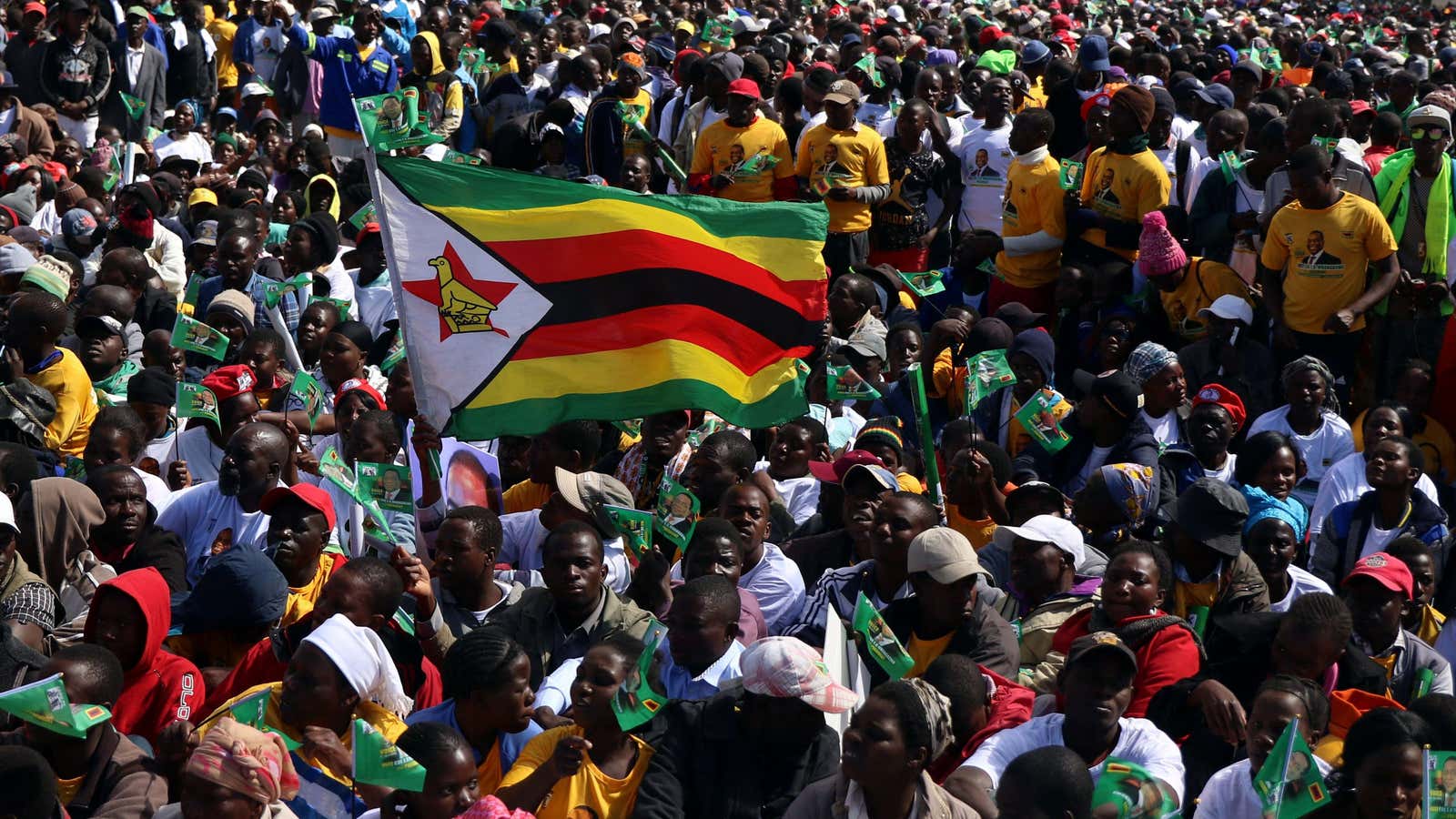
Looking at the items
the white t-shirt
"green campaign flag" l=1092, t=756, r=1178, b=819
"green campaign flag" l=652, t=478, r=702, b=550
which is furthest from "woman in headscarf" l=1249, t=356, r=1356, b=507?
"green campaign flag" l=1092, t=756, r=1178, b=819

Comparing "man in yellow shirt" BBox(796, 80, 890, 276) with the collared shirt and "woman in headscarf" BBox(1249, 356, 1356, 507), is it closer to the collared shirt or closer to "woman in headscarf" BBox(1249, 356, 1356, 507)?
"woman in headscarf" BBox(1249, 356, 1356, 507)

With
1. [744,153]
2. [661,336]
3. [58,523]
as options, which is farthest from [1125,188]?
[58,523]

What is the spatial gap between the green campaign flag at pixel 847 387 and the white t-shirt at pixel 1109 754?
3.72 meters

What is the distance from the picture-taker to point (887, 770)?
4871 millimetres

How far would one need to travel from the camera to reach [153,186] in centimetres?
1291

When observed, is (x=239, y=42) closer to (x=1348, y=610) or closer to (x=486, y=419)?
(x=486, y=419)

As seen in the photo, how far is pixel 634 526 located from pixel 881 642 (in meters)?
1.61

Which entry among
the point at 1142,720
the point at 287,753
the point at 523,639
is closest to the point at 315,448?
the point at 523,639

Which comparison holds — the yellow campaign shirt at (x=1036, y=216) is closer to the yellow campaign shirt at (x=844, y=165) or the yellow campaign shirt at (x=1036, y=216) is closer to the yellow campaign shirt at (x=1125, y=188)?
the yellow campaign shirt at (x=1125, y=188)

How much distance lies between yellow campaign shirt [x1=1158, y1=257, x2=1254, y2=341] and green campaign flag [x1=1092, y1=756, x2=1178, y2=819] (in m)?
5.66

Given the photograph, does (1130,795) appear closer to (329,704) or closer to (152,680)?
(329,704)

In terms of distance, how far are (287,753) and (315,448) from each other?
381cm

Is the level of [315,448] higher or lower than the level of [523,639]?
lower

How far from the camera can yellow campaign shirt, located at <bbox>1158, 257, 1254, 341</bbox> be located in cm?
1041
